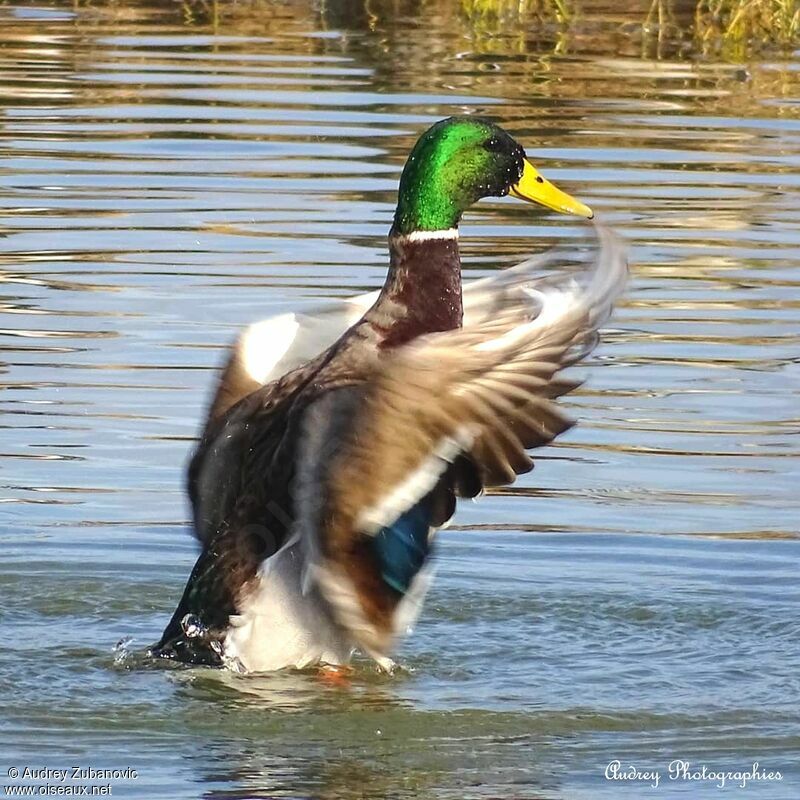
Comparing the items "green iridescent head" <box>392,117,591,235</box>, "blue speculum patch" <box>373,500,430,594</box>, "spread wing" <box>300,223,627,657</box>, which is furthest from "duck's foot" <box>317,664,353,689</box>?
"green iridescent head" <box>392,117,591,235</box>

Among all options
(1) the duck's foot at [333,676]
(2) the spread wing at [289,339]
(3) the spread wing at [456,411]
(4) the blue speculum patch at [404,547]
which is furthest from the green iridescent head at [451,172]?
(1) the duck's foot at [333,676]

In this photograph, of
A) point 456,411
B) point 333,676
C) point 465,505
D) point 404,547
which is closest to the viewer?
point 456,411

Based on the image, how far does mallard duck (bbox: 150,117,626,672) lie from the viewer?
16.9 feet

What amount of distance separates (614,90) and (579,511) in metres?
8.34

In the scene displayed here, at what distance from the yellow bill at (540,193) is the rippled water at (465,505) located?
1063 mm

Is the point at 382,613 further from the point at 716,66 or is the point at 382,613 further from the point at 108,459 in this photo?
the point at 716,66

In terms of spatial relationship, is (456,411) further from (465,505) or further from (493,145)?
(465,505)

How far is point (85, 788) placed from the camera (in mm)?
4996

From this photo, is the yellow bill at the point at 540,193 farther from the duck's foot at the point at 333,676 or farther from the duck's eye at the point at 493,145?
the duck's foot at the point at 333,676

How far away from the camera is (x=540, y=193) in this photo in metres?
6.14

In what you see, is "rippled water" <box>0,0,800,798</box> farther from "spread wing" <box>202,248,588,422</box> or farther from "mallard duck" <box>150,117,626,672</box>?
"spread wing" <box>202,248,588,422</box>

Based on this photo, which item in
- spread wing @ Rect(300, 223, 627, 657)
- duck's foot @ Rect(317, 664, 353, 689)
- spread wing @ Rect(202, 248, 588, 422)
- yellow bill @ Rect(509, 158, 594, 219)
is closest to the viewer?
spread wing @ Rect(300, 223, 627, 657)

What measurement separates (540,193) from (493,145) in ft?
0.81

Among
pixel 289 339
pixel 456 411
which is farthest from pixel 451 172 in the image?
pixel 456 411
